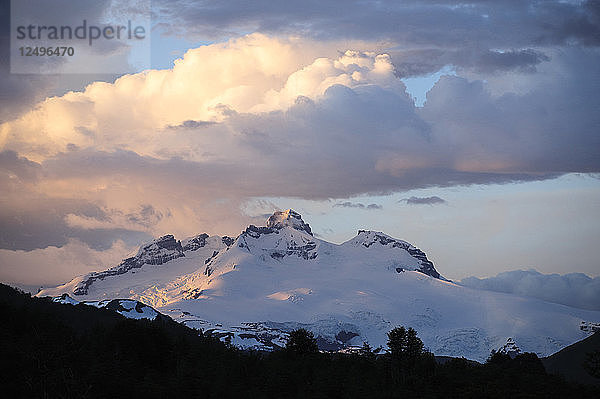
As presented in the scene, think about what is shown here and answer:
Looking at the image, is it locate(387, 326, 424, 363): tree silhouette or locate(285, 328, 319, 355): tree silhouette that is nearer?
locate(387, 326, 424, 363): tree silhouette

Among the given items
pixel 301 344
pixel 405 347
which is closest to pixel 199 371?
pixel 301 344

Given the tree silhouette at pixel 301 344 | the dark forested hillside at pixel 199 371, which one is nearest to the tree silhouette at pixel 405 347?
the dark forested hillside at pixel 199 371

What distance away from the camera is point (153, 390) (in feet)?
304

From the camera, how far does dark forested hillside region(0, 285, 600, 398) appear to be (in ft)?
304

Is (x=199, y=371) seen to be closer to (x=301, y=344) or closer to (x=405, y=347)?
(x=301, y=344)

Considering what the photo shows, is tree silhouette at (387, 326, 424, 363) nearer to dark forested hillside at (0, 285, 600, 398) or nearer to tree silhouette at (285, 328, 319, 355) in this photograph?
dark forested hillside at (0, 285, 600, 398)

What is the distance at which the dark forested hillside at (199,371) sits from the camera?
304 feet

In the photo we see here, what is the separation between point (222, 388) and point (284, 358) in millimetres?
46641

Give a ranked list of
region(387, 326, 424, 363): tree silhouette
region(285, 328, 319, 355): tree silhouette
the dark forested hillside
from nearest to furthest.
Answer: the dark forested hillside < region(387, 326, 424, 363): tree silhouette < region(285, 328, 319, 355): tree silhouette

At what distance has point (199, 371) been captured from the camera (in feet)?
349

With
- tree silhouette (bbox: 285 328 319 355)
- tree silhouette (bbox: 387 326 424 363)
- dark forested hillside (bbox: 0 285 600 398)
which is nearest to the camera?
dark forested hillside (bbox: 0 285 600 398)

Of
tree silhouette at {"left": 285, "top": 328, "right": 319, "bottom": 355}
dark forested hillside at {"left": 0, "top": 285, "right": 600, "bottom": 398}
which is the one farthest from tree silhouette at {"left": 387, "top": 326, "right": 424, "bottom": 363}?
tree silhouette at {"left": 285, "top": 328, "right": 319, "bottom": 355}

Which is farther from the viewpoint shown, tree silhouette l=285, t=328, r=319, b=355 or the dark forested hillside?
tree silhouette l=285, t=328, r=319, b=355

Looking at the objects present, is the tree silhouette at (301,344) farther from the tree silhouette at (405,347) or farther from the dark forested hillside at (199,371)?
the tree silhouette at (405,347)
